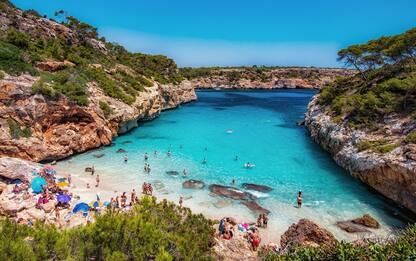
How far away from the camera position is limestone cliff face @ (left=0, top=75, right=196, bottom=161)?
80.3ft

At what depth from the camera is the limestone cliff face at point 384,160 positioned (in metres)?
18.3

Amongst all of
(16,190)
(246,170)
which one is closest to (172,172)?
(246,170)

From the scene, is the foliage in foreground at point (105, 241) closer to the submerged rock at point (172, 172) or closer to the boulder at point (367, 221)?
the boulder at point (367, 221)

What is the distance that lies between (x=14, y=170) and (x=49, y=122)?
9186mm

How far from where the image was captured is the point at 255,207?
19375mm

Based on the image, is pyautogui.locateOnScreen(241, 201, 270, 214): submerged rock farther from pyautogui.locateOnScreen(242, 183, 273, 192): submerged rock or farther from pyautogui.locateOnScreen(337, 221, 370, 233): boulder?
pyautogui.locateOnScreen(337, 221, 370, 233): boulder

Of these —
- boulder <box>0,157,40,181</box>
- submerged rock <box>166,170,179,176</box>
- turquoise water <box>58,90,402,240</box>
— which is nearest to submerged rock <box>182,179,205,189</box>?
turquoise water <box>58,90,402,240</box>

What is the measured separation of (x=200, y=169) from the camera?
2642 centimetres

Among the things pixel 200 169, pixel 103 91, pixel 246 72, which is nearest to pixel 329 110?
pixel 200 169

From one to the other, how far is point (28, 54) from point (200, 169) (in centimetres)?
2384

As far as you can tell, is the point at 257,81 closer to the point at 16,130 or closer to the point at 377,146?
the point at 377,146

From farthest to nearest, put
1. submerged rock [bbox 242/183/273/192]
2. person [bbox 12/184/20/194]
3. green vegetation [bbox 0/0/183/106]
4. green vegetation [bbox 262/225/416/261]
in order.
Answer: green vegetation [bbox 0/0/183/106] < submerged rock [bbox 242/183/273/192] < person [bbox 12/184/20/194] < green vegetation [bbox 262/225/416/261]

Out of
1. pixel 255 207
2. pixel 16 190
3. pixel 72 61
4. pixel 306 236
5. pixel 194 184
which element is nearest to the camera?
pixel 306 236

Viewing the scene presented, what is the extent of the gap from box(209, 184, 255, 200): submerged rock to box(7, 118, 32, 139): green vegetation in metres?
16.8
